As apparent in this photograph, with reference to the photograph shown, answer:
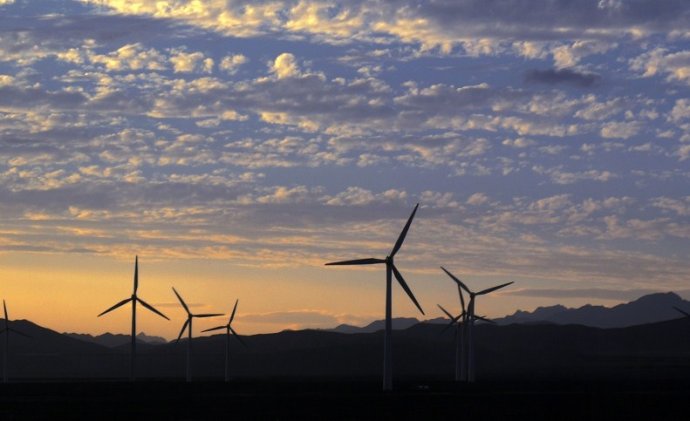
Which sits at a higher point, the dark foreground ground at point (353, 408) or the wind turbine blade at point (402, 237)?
the wind turbine blade at point (402, 237)

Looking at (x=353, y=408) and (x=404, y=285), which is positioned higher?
(x=404, y=285)

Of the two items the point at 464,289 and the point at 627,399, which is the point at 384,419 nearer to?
the point at 627,399

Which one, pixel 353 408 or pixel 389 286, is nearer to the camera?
pixel 353 408

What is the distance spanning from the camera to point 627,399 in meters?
120

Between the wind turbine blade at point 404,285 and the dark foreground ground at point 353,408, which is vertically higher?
the wind turbine blade at point 404,285

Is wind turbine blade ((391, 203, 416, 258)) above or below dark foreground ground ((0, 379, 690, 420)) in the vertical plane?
above

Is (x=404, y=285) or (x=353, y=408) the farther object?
(x=404, y=285)

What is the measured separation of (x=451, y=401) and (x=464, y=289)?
75778 millimetres

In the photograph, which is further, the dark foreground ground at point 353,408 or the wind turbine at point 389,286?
the wind turbine at point 389,286

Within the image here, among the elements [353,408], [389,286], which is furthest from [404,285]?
[353,408]

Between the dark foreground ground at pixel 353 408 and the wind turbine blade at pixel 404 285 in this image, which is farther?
the wind turbine blade at pixel 404 285

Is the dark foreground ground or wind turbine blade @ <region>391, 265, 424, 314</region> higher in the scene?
wind turbine blade @ <region>391, 265, 424, 314</region>

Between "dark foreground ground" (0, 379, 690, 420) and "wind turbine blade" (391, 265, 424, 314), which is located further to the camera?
"wind turbine blade" (391, 265, 424, 314)

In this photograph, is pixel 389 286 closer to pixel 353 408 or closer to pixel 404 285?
pixel 404 285
